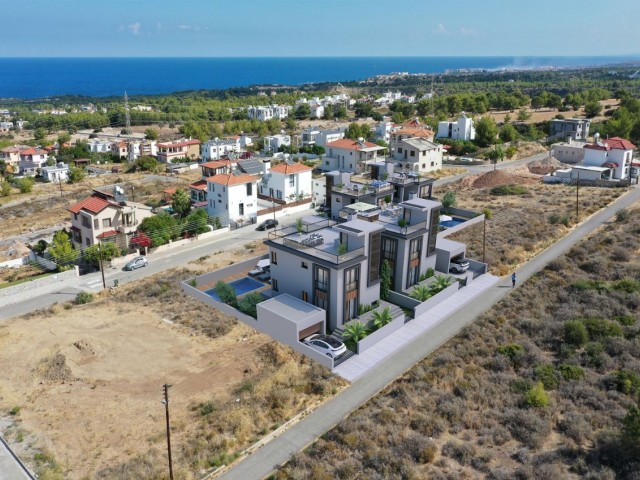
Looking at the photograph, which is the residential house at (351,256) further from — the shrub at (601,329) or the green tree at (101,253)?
the green tree at (101,253)

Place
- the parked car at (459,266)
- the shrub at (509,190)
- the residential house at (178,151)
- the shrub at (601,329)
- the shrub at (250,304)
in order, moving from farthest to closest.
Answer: the residential house at (178,151) → the shrub at (509,190) → the parked car at (459,266) → the shrub at (250,304) → the shrub at (601,329)

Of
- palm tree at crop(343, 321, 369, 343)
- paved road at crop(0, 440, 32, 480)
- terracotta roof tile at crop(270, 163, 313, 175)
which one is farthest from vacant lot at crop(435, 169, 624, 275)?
paved road at crop(0, 440, 32, 480)

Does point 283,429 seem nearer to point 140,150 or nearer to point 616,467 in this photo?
point 616,467

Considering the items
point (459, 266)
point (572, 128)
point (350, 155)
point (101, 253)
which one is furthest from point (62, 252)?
point (572, 128)

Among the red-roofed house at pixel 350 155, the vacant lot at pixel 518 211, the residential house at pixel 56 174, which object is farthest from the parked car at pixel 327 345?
the residential house at pixel 56 174

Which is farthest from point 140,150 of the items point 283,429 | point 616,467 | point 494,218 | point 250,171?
point 616,467
